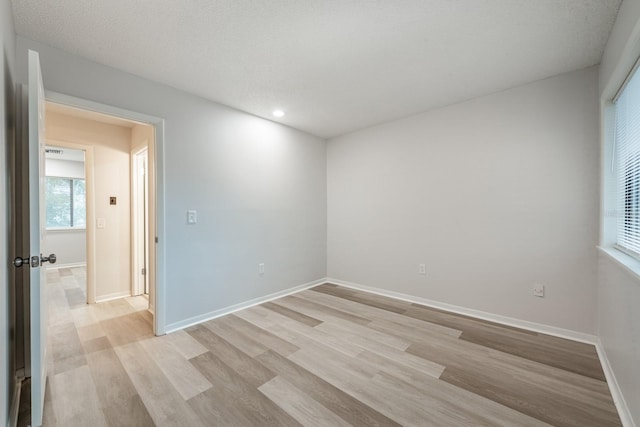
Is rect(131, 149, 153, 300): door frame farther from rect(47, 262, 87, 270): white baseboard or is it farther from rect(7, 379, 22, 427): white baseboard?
rect(47, 262, 87, 270): white baseboard

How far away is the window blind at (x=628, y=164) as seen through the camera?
5.37 feet

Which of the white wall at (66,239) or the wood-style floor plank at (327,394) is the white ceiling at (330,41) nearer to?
the wood-style floor plank at (327,394)

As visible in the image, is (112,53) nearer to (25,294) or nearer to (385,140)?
(25,294)

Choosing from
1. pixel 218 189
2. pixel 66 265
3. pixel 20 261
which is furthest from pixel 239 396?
pixel 66 265

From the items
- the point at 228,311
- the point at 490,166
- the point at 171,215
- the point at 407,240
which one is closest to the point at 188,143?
the point at 171,215

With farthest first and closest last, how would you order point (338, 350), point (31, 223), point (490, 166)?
point (490, 166) < point (338, 350) < point (31, 223)

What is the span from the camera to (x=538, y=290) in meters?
2.53

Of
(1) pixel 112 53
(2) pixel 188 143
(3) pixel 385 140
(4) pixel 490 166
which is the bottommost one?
(4) pixel 490 166

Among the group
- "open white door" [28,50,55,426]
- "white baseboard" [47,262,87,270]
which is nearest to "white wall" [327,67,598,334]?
"open white door" [28,50,55,426]

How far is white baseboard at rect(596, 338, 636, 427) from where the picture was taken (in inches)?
56.3

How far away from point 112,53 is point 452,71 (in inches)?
111

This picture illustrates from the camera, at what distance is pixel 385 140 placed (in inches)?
145

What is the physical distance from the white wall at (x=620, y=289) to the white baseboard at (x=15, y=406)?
3207 millimetres

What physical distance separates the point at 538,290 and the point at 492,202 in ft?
3.06
